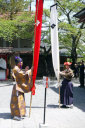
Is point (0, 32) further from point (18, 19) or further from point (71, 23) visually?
point (71, 23)

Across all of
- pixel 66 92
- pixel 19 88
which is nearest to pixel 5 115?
pixel 19 88

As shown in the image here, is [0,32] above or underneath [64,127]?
above

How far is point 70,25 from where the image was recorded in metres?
20.3

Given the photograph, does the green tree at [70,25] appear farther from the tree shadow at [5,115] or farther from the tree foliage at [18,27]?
the tree shadow at [5,115]

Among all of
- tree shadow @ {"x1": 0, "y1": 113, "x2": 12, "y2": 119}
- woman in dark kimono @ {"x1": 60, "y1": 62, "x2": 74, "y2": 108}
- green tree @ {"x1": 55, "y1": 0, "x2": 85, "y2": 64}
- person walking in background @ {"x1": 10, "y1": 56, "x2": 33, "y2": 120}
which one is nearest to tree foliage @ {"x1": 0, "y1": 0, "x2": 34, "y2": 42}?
green tree @ {"x1": 55, "y1": 0, "x2": 85, "y2": 64}

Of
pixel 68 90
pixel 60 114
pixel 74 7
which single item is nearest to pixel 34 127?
pixel 60 114

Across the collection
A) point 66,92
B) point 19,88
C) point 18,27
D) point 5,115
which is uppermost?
point 18,27

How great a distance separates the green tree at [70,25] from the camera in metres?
20.4

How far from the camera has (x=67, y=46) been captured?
23.2 m

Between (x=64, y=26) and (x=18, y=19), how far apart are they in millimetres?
4217

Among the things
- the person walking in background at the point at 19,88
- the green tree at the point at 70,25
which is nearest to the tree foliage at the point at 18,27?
the green tree at the point at 70,25

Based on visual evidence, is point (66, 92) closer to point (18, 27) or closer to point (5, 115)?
point (5, 115)

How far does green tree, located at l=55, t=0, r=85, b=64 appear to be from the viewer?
20375mm

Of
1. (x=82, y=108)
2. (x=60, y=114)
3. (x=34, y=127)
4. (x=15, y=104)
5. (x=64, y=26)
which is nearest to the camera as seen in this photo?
(x=34, y=127)
